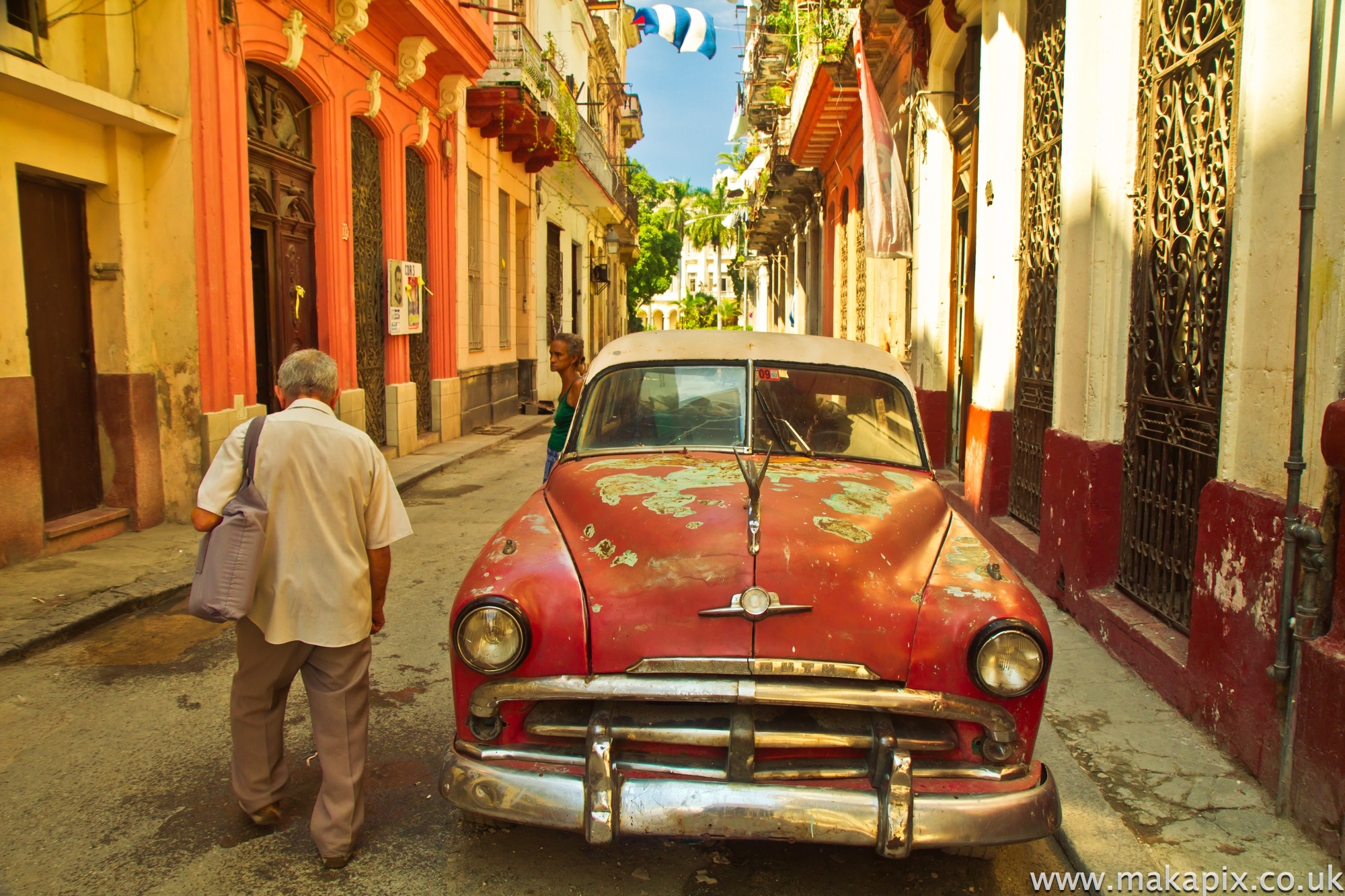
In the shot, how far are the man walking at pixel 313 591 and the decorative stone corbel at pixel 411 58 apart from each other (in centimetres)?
947

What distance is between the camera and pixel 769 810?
8.16 feet

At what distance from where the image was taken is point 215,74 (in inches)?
301

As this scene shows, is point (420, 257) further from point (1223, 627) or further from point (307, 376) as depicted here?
point (1223, 627)

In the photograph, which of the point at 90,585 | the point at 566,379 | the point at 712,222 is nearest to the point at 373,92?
the point at 566,379

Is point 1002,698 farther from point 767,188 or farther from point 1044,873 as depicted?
point 767,188

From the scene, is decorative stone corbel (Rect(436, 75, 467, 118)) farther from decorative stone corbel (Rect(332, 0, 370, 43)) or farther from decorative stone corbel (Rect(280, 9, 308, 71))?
decorative stone corbel (Rect(280, 9, 308, 71))

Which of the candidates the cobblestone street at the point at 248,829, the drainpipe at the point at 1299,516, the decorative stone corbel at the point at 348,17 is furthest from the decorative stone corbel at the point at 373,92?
the drainpipe at the point at 1299,516

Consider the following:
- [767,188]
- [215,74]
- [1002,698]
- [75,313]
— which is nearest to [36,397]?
[75,313]

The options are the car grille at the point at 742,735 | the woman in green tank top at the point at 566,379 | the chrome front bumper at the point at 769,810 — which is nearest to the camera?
the chrome front bumper at the point at 769,810

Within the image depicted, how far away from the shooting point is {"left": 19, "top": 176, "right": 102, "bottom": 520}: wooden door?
651 centimetres

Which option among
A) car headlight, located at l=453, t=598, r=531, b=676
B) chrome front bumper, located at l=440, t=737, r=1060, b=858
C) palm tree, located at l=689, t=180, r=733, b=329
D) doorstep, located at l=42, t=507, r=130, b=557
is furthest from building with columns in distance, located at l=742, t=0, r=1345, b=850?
palm tree, located at l=689, t=180, r=733, b=329

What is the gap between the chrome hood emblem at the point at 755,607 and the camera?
2.67 meters

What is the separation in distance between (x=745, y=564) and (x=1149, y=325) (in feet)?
10.3

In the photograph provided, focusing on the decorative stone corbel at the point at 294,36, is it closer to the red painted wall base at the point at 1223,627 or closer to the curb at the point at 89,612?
the curb at the point at 89,612
